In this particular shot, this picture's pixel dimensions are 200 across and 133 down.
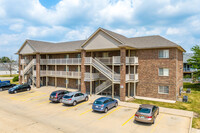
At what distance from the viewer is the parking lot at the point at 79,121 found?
41.4ft

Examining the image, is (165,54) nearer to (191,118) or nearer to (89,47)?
(191,118)

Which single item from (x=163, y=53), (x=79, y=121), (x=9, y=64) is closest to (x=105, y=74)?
(x=163, y=53)

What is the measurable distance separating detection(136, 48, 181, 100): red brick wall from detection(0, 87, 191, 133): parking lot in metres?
6.93

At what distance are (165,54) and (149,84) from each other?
5.42 metres

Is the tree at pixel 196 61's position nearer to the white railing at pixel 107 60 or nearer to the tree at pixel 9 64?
the white railing at pixel 107 60

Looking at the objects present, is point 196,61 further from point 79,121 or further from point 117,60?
point 79,121

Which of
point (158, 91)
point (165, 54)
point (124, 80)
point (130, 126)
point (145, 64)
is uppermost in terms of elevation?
point (165, 54)

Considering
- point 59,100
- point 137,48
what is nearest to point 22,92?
point 59,100

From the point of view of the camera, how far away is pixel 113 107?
1897 centimetres

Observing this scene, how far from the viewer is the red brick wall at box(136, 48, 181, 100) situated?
2220cm

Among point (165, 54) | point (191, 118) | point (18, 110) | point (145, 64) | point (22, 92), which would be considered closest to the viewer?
point (191, 118)

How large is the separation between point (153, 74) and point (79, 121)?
14802 mm

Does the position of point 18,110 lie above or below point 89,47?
below

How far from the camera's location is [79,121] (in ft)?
47.2
